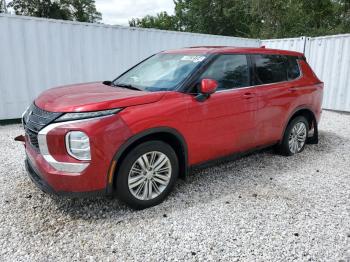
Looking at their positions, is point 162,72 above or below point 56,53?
below

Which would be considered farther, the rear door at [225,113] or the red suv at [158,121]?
the rear door at [225,113]

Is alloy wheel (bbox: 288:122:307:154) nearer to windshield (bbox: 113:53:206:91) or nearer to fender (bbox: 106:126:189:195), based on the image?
windshield (bbox: 113:53:206:91)

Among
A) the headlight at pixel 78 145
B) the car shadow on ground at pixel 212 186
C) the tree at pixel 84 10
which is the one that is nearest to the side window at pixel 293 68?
the car shadow on ground at pixel 212 186

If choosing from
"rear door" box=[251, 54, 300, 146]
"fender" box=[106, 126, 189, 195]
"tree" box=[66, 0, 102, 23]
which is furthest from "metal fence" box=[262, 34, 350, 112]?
"tree" box=[66, 0, 102, 23]

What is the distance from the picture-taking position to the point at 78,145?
2.91 m

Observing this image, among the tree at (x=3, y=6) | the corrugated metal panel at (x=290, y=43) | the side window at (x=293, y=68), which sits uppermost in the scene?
the tree at (x=3, y=6)

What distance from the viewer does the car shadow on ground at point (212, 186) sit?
3.40m

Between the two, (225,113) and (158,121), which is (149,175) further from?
(225,113)

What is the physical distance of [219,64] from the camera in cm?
404

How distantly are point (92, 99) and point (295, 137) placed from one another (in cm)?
359

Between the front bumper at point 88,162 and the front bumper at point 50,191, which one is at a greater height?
the front bumper at point 88,162

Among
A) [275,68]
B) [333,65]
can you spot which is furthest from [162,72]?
[333,65]

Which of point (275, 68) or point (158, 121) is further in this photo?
point (275, 68)

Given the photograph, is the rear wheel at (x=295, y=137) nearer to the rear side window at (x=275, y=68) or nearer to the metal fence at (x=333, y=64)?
the rear side window at (x=275, y=68)
